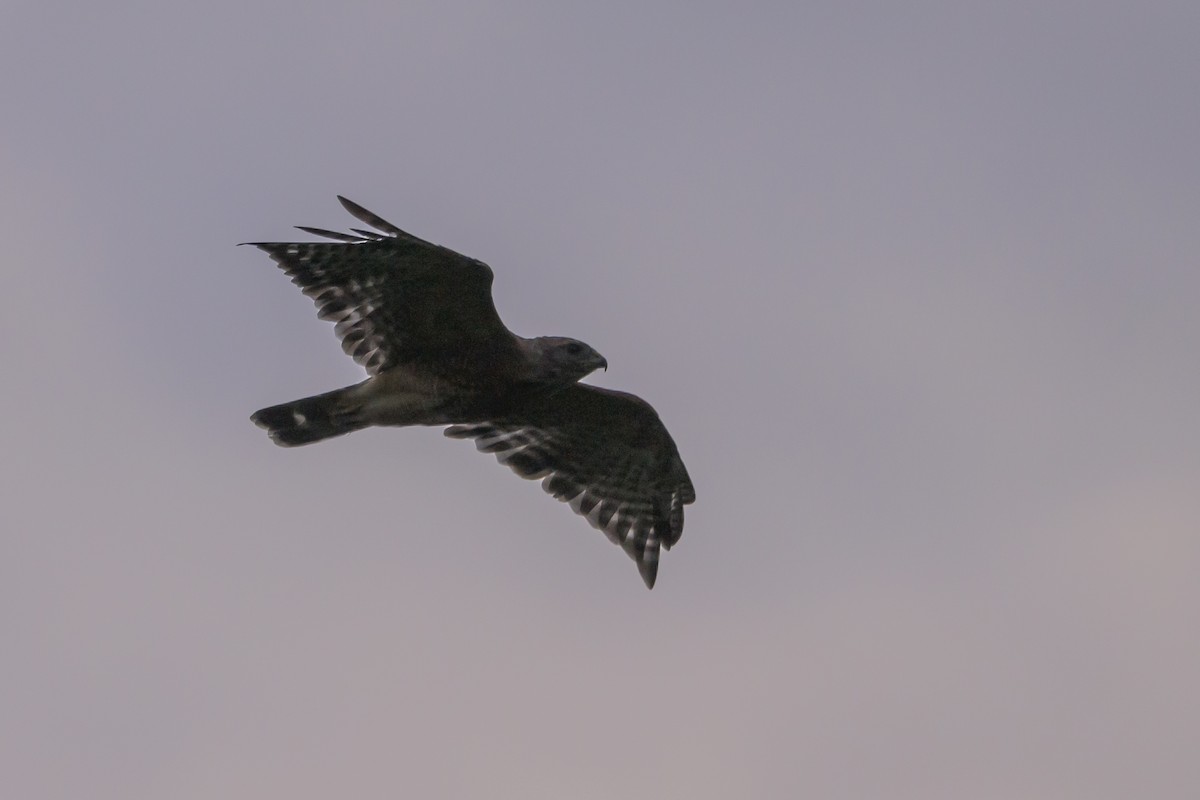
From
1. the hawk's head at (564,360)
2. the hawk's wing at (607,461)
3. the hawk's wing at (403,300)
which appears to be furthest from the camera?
the hawk's wing at (607,461)

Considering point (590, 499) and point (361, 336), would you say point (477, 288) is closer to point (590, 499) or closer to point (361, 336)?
point (361, 336)

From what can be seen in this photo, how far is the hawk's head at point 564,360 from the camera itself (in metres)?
Answer: 11.9

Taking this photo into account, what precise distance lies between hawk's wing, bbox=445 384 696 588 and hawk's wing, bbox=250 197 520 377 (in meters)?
1.06

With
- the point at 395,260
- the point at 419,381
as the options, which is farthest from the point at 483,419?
the point at 395,260

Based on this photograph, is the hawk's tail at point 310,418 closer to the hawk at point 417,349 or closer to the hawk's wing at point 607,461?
the hawk at point 417,349

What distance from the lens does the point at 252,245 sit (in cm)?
1150

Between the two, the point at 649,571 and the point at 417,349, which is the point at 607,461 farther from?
the point at 417,349

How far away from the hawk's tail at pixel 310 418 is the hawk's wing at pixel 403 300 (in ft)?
1.09

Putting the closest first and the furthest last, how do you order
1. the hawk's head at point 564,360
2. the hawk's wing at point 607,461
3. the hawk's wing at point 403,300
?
the hawk's wing at point 403,300, the hawk's head at point 564,360, the hawk's wing at point 607,461

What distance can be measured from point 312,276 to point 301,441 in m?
1.19

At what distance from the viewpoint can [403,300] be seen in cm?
1188

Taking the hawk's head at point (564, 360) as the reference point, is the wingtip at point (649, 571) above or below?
below

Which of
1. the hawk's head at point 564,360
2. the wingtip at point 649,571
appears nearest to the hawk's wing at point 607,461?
the wingtip at point 649,571

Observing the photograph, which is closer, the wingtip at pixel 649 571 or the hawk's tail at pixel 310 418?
the hawk's tail at pixel 310 418
